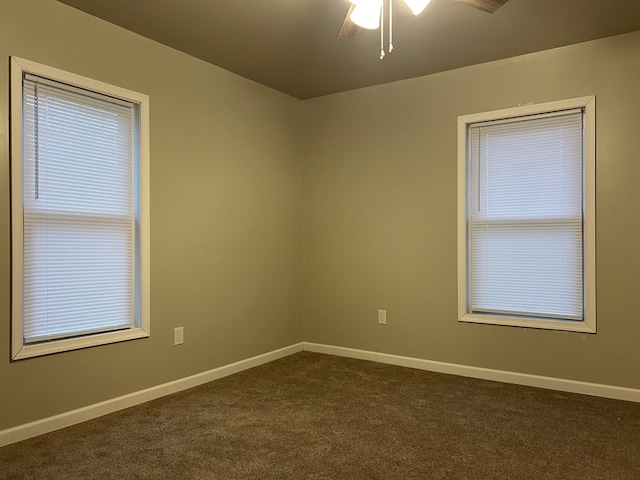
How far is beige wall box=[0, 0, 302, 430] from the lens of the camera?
2.59 meters

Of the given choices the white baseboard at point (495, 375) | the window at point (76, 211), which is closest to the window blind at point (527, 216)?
the white baseboard at point (495, 375)

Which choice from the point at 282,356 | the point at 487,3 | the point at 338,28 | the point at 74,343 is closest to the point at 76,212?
the point at 74,343

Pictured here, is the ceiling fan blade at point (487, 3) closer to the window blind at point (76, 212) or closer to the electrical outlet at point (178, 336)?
the window blind at point (76, 212)

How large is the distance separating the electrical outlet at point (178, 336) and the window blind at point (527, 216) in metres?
2.25

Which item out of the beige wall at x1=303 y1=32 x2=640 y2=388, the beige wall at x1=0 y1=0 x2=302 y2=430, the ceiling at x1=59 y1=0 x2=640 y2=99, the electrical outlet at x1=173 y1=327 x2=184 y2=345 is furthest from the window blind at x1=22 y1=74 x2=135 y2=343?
the beige wall at x1=303 y1=32 x2=640 y2=388

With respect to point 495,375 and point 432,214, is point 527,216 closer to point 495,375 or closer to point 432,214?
point 432,214

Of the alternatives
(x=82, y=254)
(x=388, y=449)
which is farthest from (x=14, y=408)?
(x=388, y=449)

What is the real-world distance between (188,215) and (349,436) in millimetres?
1924

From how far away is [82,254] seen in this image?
2.86 meters

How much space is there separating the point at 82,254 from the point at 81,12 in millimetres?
1442

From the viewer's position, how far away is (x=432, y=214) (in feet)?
12.8

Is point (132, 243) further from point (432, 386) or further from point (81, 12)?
point (432, 386)

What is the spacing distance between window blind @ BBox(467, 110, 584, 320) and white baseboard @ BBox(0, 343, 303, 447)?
6.44 ft

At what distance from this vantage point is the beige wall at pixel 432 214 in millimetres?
3184
